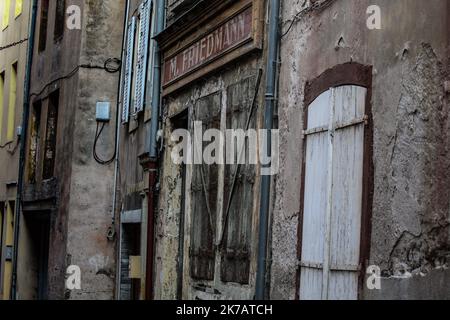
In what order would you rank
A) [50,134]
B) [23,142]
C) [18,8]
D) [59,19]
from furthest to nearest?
[18,8]
[23,142]
[59,19]
[50,134]

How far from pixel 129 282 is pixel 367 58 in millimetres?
7861

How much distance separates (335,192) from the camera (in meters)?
6.91

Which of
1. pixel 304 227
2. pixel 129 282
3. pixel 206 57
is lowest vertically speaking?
pixel 129 282

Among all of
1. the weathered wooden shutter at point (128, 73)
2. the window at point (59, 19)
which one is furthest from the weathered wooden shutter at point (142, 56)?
the window at point (59, 19)

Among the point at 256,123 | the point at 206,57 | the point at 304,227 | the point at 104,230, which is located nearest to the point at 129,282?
the point at 104,230

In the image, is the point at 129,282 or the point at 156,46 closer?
the point at 156,46

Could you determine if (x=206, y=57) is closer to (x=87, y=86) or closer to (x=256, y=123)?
(x=256, y=123)

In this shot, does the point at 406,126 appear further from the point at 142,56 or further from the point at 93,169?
the point at 93,169

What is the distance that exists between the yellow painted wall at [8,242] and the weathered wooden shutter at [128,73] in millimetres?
5930

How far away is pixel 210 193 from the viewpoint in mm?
9680

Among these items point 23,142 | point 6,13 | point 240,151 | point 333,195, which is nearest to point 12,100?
point 23,142

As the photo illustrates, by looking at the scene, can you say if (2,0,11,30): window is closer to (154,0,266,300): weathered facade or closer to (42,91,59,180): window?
(42,91,59,180): window

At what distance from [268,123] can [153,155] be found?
12.1ft

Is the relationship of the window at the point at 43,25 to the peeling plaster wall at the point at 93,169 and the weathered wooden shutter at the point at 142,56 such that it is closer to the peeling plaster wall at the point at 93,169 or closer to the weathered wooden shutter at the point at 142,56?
the peeling plaster wall at the point at 93,169
